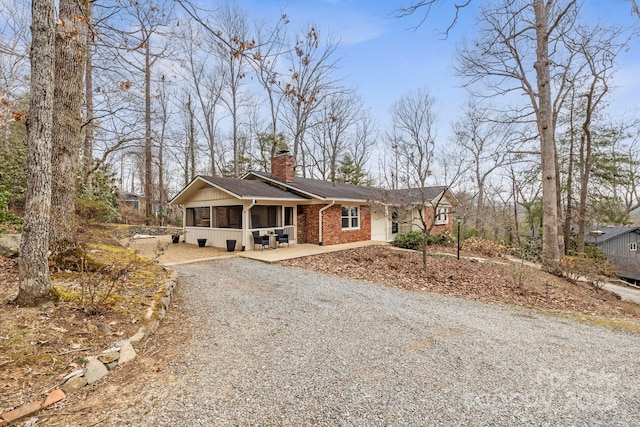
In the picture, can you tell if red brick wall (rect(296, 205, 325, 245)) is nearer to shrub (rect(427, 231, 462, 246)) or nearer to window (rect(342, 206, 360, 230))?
window (rect(342, 206, 360, 230))

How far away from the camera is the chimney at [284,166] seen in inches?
555

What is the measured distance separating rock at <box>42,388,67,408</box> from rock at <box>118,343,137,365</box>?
0.52 meters

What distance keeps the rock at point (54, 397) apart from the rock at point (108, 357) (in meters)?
0.42

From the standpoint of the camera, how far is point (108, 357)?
2.81m

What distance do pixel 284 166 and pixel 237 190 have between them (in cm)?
369

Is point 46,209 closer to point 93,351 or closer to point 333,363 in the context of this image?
point 93,351

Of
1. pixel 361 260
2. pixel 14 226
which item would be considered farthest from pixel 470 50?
pixel 14 226

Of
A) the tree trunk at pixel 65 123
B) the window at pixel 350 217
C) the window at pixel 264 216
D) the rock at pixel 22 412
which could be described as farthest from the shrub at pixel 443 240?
the rock at pixel 22 412

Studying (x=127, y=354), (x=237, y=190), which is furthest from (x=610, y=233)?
(x=127, y=354)

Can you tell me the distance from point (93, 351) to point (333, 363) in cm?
231

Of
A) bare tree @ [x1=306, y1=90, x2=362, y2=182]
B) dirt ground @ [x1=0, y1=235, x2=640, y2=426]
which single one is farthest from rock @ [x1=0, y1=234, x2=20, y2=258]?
bare tree @ [x1=306, y1=90, x2=362, y2=182]

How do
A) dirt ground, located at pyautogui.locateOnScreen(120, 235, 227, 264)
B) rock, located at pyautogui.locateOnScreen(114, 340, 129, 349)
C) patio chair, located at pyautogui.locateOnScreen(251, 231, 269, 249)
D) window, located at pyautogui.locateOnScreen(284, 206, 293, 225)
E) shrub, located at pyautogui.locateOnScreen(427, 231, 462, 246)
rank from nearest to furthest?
rock, located at pyautogui.locateOnScreen(114, 340, 129, 349) < dirt ground, located at pyautogui.locateOnScreen(120, 235, 227, 264) < patio chair, located at pyautogui.locateOnScreen(251, 231, 269, 249) < window, located at pyautogui.locateOnScreen(284, 206, 293, 225) < shrub, located at pyautogui.locateOnScreen(427, 231, 462, 246)

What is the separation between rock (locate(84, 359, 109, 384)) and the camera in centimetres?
256

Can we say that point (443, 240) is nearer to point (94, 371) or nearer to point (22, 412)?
point (94, 371)
